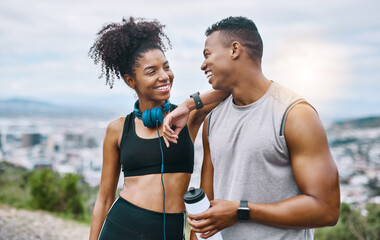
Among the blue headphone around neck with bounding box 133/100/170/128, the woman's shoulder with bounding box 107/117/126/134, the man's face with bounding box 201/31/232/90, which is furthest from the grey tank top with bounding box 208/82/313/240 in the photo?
the woman's shoulder with bounding box 107/117/126/134

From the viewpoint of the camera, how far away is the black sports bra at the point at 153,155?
2361 mm

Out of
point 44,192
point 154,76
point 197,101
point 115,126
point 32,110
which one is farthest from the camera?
point 32,110

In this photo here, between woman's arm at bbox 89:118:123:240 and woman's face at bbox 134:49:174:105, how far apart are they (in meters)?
0.34

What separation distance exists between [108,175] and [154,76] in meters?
0.80

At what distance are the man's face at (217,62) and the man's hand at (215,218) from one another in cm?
60

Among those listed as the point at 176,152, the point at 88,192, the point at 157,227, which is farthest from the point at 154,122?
the point at 88,192

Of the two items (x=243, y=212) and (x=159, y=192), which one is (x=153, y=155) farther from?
(x=243, y=212)

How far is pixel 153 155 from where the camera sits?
239cm

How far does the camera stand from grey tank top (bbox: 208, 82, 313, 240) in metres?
1.71

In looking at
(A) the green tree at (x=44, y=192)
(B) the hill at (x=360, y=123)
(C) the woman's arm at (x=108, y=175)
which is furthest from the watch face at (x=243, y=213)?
(B) the hill at (x=360, y=123)

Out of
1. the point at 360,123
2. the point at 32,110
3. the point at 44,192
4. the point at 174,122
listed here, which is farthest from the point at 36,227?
the point at 32,110

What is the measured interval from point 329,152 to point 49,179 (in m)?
9.09

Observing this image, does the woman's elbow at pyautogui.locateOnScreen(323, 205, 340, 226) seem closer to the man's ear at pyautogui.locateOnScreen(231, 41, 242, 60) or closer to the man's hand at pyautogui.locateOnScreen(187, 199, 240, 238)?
the man's hand at pyautogui.locateOnScreen(187, 199, 240, 238)

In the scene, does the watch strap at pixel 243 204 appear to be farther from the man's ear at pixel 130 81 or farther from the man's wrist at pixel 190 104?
the man's ear at pixel 130 81
